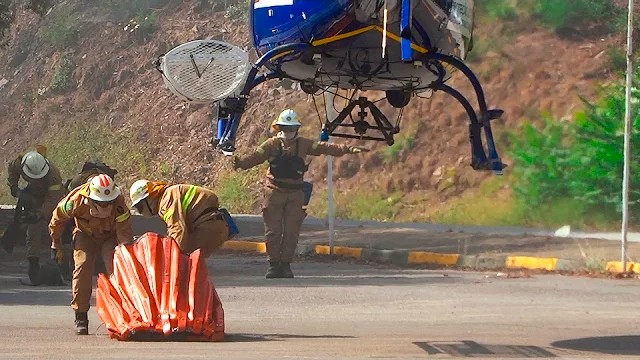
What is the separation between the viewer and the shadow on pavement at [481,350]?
34.2 feet

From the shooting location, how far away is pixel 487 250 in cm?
2038

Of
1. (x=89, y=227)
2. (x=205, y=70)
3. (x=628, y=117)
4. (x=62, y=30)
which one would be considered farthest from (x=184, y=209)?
(x=62, y=30)

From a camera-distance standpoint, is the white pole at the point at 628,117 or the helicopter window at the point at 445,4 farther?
the white pole at the point at 628,117

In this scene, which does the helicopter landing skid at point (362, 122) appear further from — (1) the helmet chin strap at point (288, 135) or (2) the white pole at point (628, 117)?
(2) the white pole at point (628, 117)

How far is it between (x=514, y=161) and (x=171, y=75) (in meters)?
16.0

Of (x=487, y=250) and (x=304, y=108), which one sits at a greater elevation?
(x=304, y=108)

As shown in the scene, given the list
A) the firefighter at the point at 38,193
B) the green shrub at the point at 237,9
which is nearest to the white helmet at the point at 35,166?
the firefighter at the point at 38,193

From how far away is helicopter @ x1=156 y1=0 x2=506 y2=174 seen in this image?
10305mm

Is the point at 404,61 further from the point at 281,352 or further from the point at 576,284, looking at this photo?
the point at 576,284

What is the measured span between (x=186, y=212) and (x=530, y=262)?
7.39m

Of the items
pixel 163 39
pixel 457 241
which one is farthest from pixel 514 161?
pixel 163 39

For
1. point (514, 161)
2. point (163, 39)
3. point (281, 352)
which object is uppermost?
point (163, 39)

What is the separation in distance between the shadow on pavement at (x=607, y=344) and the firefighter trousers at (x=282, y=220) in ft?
20.6

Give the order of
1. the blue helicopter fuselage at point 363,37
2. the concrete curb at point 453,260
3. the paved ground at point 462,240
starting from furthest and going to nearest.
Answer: the paved ground at point 462,240 → the concrete curb at point 453,260 → the blue helicopter fuselage at point 363,37
